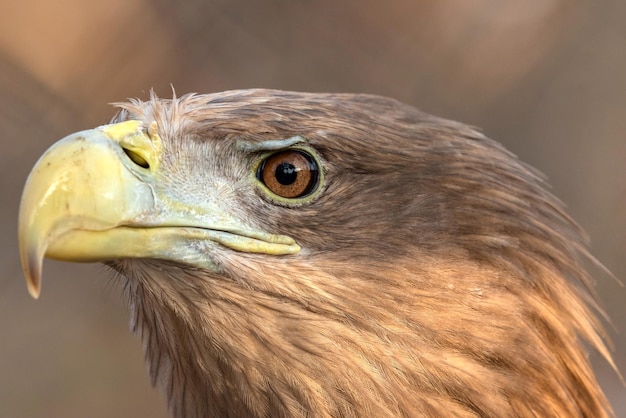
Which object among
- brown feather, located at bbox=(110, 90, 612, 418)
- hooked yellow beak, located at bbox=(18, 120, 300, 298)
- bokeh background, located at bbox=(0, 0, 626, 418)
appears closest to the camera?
hooked yellow beak, located at bbox=(18, 120, 300, 298)

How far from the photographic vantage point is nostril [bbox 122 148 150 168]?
1.27 metres

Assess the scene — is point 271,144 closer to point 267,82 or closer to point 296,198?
point 296,198

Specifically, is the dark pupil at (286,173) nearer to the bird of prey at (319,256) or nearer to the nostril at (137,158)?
the bird of prey at (319,256)

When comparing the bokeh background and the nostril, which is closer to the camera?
the nostril

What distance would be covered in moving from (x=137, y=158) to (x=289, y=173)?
0.26m

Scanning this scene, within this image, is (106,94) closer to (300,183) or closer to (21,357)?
(21,357)

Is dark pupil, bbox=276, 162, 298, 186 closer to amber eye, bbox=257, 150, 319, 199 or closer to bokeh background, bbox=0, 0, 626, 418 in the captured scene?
amber eye, bbox=257, 150, 319, 199

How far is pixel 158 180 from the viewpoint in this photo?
49.9 inches

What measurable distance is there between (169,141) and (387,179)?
399 mm

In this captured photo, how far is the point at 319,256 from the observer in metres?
1.31

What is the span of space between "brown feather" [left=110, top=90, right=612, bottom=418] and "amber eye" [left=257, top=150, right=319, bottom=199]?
30 mm

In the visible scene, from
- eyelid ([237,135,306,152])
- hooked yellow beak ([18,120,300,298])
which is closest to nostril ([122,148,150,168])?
hooked yellow beak ([18,120,300,298])

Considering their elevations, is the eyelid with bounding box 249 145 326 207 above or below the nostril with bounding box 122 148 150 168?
above

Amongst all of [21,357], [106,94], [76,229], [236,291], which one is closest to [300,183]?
[236,291]
